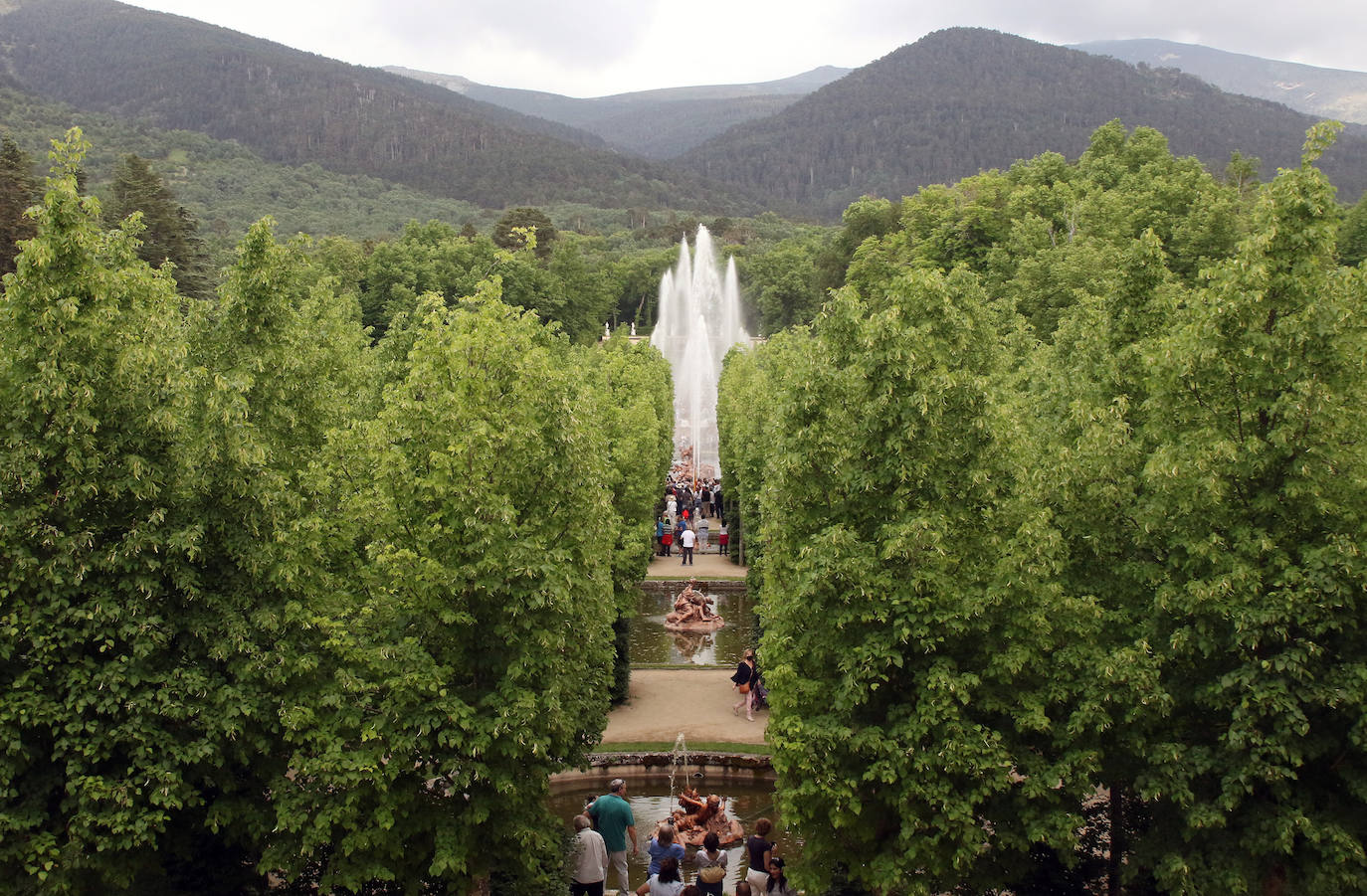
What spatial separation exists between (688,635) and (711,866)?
17.4 metres

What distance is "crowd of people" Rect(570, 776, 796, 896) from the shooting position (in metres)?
14.4

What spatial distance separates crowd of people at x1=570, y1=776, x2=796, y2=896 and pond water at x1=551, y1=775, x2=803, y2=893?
89cm

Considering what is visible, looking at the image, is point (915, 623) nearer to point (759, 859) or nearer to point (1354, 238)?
point (759, 859)

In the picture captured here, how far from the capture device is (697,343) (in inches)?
3159

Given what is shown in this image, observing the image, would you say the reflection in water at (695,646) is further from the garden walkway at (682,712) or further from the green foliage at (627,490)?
the green foliage at (627,490)

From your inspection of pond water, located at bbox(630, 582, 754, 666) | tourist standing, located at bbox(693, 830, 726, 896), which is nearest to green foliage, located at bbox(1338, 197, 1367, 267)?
pond water, located at bbox(630, 582, 754, 666)

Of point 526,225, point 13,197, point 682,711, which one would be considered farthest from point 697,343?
point 682,711

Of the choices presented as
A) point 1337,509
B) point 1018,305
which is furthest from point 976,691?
point 1018,305

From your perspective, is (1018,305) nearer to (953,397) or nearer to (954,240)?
(954,240)

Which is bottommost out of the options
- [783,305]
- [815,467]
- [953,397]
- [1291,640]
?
[783,305]

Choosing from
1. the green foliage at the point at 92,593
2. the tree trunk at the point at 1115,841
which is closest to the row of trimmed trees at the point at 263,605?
the green foliage at the point at 92,593

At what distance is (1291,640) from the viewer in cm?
1252

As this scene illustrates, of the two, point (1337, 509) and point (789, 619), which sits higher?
point (1337, 509)

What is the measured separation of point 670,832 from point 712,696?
9.99 meters
